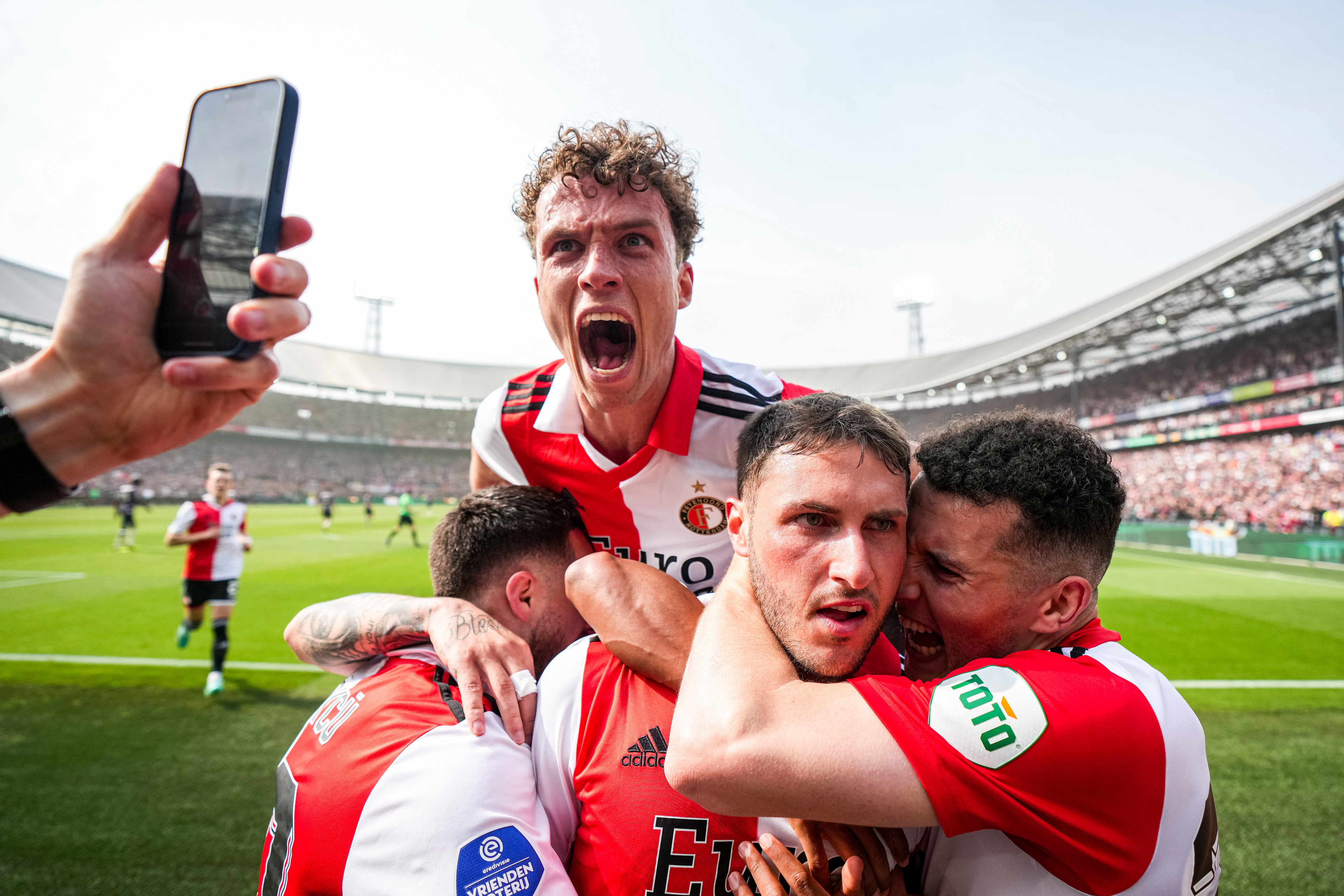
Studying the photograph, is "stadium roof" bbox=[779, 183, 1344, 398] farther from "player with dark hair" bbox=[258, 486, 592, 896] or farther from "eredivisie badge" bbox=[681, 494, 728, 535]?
"player with dark hair" bbox=[258, 486, 592, 896]

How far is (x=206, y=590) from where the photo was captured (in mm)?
8883

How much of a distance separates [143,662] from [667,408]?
9.42 m

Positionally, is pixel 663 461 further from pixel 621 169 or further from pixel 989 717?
pixel 989 717

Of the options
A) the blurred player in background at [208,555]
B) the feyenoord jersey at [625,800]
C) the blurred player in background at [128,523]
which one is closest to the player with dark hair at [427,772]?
the feyenoord jersey at [625,800]

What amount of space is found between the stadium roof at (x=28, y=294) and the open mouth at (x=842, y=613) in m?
58.1

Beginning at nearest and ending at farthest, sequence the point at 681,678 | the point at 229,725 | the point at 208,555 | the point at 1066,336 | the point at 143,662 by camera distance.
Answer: the point at 681,678, the point at 229,725, the point at 143,662, the point at 208,555, the point at 1066,336

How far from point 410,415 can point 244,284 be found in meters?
69.7

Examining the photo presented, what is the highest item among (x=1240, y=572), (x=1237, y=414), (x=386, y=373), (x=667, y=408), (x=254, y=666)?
(x=386, y=373)

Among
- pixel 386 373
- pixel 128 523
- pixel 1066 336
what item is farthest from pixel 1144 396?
pixel 386 373

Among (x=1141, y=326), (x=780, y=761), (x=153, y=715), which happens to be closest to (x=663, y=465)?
(x=780, y=761)

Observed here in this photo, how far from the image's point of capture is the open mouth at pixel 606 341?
2.97 metres

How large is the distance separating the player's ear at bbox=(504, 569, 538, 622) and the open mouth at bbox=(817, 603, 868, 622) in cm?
136

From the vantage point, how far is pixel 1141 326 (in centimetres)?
3603

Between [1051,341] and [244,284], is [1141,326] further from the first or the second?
[244,284]
